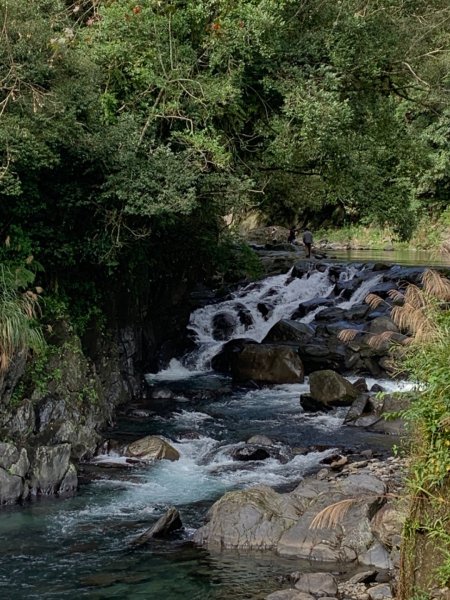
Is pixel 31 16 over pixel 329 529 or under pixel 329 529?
over

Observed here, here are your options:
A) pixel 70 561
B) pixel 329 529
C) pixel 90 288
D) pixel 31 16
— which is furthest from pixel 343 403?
pixel 31 16

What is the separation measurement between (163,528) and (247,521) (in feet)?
3.23

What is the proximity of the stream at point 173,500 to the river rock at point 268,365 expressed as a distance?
0.94ft

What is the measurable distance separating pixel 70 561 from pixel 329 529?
2.86 meters

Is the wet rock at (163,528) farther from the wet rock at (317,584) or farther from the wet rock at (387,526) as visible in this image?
the wet rock at (387,526)

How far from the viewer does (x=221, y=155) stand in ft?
41.0

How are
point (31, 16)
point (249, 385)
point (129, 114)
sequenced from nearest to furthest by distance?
point (31, 16) → point (129, 114) → point (249, 385)

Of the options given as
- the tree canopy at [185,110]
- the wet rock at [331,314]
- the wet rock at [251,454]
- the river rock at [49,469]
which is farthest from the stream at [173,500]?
the wet rock at [331,314]

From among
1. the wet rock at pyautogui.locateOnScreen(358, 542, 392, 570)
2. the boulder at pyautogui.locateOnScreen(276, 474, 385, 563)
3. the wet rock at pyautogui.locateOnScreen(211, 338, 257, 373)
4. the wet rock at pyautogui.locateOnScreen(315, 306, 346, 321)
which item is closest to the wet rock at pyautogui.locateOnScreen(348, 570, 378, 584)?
the wet rock at pyautogui.locateOnScreen(358, 542, 392, 570)

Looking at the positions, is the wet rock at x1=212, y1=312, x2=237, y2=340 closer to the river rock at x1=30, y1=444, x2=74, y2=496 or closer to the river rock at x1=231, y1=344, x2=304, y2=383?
the river rock at x1=231, y1=344, x2=304, y2=383

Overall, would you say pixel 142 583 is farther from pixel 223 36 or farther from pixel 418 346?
pixel 223 36

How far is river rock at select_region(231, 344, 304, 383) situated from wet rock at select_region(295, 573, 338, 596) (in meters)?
9.84

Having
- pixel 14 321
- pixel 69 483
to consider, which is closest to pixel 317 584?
pixel 69 483

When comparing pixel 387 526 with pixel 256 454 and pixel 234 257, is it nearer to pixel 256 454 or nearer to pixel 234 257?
pixel 256 454
